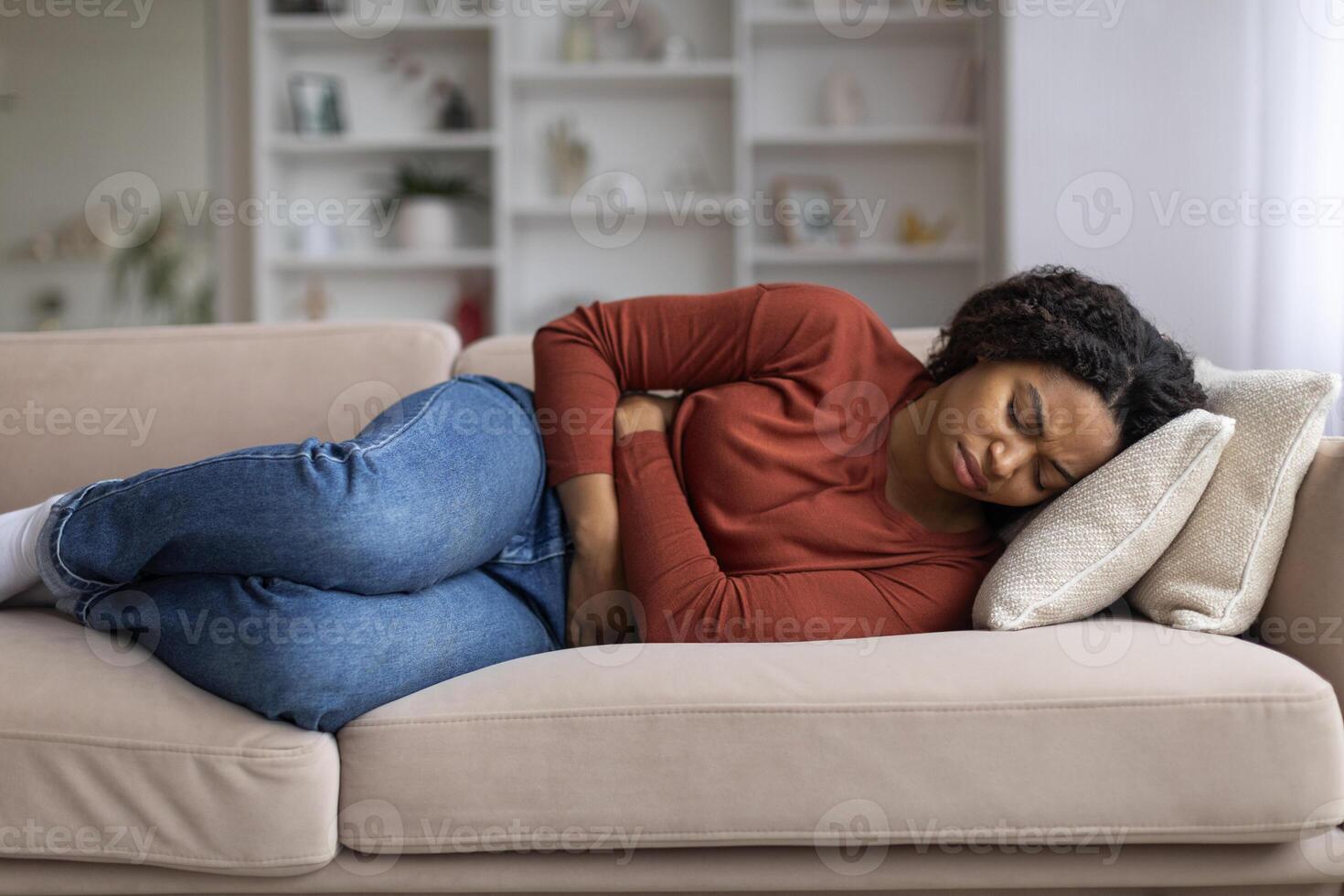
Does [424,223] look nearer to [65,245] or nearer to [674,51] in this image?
[674,51]

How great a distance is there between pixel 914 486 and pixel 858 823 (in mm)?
521

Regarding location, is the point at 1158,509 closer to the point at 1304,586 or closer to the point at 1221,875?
the point at 1304,586

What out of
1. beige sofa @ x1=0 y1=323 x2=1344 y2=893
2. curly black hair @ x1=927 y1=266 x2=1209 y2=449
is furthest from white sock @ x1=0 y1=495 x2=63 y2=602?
curly black hair @ x1=927 y1=266 x2=1209 y2=449

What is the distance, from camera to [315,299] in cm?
381

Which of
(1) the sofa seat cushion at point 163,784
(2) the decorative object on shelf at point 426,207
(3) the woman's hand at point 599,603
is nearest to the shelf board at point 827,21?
(2) the decorative object on shelf at point 426,207

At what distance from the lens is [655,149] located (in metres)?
3.76

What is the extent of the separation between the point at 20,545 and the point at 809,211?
9.52 feet

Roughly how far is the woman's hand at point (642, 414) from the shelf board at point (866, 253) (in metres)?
2.14

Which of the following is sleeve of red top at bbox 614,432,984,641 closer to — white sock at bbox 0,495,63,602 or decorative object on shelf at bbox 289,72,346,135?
white sock at bbox 0,495,63,602

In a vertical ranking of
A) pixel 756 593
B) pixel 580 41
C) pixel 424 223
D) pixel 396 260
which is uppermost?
pixel 580 41

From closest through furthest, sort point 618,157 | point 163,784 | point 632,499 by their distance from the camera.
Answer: point 163,784 → point 632,499 → point 618,157

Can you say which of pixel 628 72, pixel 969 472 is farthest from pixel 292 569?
pixel 628 72

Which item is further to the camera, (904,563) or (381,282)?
(381,282)

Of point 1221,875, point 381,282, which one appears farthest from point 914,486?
point 381,282
